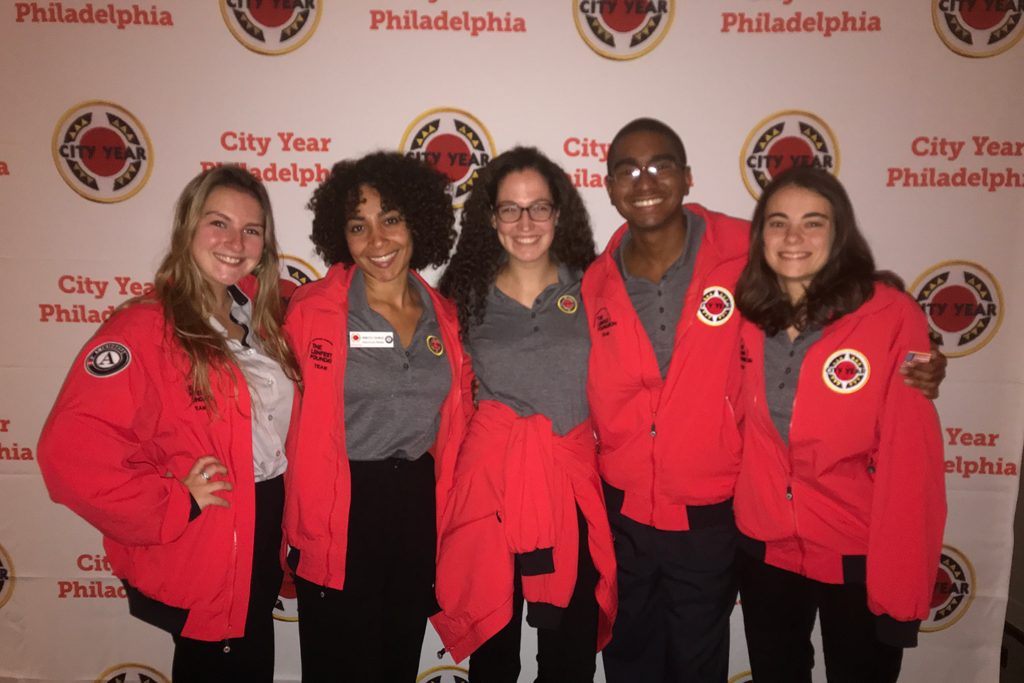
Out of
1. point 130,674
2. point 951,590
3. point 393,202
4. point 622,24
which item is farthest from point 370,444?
point 951,590

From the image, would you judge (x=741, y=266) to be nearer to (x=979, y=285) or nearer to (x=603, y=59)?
(x=603, y=59)

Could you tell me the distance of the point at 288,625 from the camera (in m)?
2.64

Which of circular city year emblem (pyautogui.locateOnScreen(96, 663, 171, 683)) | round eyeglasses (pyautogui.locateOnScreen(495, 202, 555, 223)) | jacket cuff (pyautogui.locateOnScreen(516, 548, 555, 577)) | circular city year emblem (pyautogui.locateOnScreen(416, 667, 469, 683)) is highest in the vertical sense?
round eyeglasses (pyautogui.locateOnScreen(495, 202, 555, 223))

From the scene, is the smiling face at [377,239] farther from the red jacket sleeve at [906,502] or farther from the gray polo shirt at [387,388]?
the red jacket sleeve at [906,502]

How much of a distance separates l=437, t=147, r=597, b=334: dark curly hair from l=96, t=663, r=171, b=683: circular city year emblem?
255 cm

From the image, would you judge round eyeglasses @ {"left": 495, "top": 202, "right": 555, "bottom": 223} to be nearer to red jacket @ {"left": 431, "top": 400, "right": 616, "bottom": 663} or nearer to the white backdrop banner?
the white backdrop banner

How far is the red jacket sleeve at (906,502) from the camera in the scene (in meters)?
1.53

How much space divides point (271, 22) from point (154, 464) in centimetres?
196

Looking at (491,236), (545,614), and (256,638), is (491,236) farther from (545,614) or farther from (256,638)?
(256,638)

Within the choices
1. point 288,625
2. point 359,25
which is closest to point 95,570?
point 288,625

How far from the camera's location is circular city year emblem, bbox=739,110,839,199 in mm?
2344

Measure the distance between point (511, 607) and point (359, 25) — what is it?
253 cm

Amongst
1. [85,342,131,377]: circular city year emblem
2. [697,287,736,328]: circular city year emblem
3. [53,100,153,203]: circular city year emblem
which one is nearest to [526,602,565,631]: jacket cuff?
[697,287,736,328]: circular city year emblem

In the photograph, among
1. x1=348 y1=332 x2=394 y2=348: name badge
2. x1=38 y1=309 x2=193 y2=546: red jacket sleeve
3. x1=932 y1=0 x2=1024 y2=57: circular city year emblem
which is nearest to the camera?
x1=38 y1=309 x2=193 y2=546: red jacket sleeve
